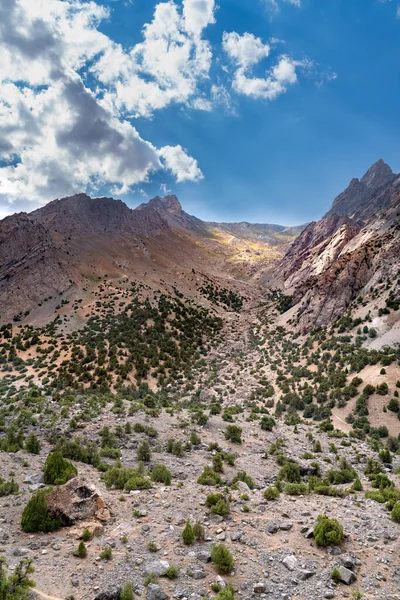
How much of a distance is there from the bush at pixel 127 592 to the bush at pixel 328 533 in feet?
17.1

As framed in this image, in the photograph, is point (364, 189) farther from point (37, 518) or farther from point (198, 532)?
point (37, 518)

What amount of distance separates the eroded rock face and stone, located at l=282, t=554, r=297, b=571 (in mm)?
5501

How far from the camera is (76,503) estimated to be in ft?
33.0

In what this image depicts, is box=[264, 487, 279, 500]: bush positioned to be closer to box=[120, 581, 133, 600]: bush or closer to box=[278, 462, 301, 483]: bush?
box=[278, 462, 301, 483]: bush

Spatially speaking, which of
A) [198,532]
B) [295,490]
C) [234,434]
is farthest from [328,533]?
[234,434]

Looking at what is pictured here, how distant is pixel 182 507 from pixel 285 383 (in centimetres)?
2646

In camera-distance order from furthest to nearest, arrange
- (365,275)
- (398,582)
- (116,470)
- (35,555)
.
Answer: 1. (365,275)
2. (116,470)
3. (35,555)
4. (398,582)

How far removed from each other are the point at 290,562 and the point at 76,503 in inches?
257

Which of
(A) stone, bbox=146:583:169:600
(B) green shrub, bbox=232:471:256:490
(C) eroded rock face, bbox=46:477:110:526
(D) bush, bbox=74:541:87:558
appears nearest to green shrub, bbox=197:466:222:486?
(B) green shrub, bbox=232:471:256:490

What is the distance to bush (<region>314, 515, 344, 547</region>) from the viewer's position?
8.89 meters

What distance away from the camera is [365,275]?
50312 millimetres

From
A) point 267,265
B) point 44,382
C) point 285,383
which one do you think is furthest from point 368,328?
point 267,265

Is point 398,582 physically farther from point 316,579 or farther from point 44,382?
point 44,382

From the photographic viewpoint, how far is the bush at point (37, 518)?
9.16m
